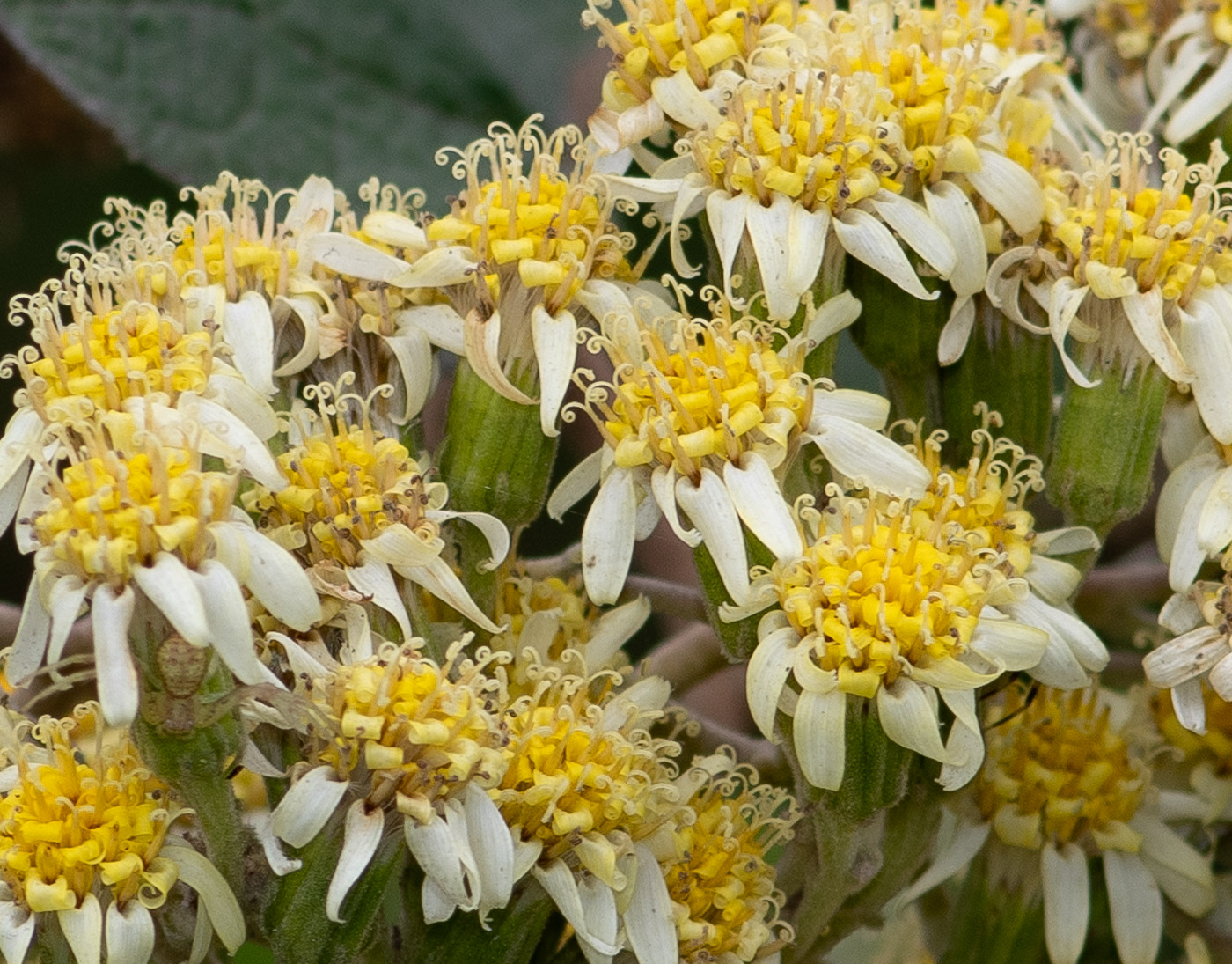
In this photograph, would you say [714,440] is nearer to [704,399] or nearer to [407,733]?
[704,399]

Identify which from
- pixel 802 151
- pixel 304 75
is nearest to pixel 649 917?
pixel 802 151

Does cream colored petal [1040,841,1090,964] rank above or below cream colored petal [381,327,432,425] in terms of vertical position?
below

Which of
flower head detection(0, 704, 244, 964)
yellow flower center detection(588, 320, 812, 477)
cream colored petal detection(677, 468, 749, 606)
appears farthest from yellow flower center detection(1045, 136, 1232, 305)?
flower head detection(0, 704, 244, 964)

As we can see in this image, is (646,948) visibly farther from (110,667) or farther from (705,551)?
(110,667)

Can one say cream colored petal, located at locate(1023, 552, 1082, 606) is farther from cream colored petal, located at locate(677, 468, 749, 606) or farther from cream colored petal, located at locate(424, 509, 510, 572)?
cream colored petal, located at locate(424, 509, 510, 572)

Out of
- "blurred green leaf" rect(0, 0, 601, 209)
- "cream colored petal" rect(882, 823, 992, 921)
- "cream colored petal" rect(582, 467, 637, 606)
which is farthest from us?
"blurred green leaf" rect(0, 0, 601, 209)

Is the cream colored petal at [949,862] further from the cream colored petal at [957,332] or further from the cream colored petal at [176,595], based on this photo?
the cream colored petal at [176,595]
